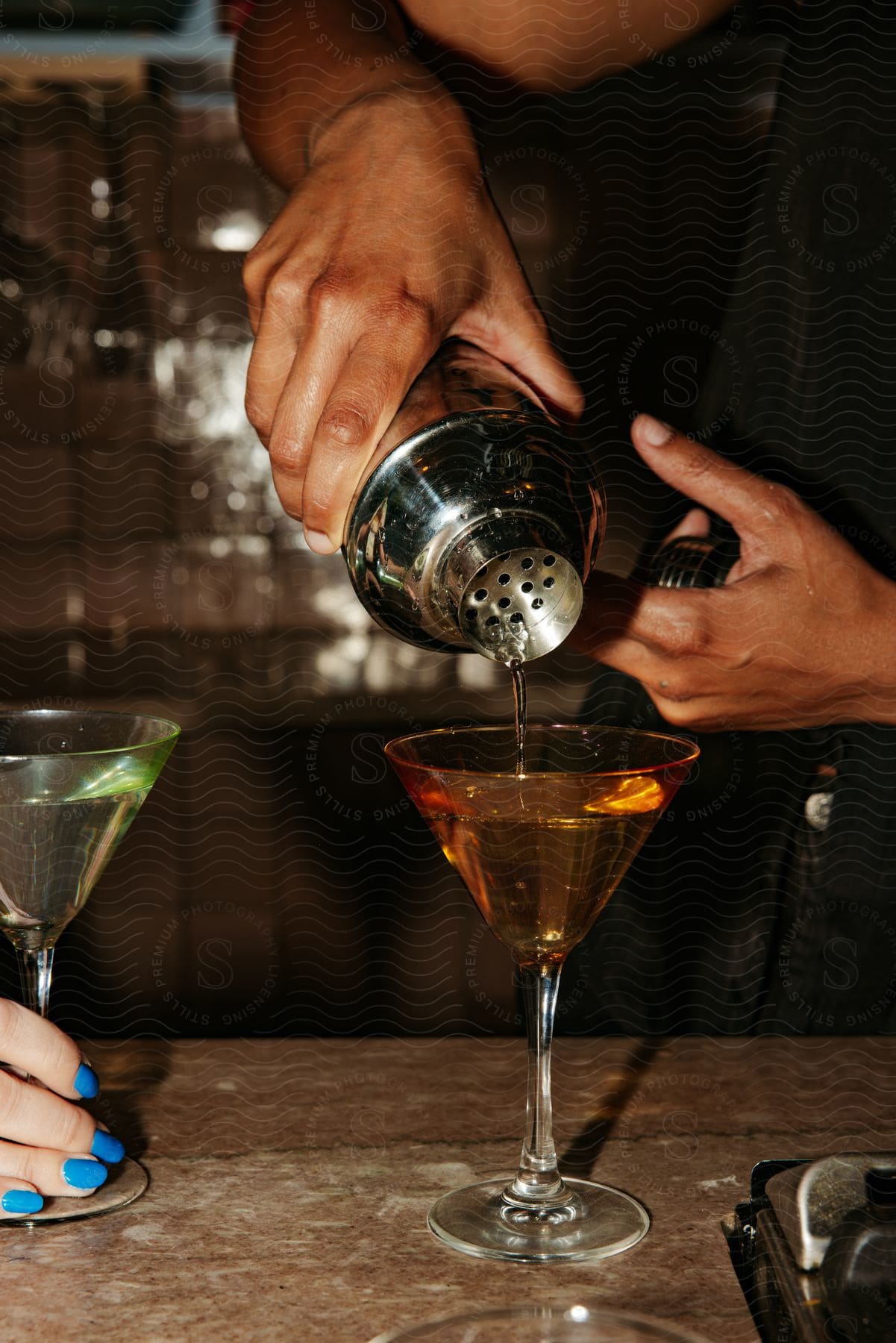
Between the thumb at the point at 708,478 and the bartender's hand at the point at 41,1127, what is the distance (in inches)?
25.3

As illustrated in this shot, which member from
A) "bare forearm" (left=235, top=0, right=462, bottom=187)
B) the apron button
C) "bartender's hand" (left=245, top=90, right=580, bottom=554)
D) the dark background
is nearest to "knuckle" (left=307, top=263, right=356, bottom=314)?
"bartender's hand" (left=245, top=90, right=580, bottom=554)

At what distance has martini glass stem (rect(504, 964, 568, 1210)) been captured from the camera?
2.41 ft

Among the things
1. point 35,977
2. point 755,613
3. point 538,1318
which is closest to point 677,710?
point 755,613

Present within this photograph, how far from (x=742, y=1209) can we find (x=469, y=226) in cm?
67

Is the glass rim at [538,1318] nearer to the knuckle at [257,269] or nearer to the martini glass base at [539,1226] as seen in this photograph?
the martini glass base at [539,1226]

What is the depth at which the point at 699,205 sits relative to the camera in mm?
2375

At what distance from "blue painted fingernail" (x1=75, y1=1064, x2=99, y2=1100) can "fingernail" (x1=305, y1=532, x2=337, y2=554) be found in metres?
0.32

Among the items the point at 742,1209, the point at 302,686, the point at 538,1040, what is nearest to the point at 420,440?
the point at 538,1040

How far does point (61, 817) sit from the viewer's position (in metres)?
0.76

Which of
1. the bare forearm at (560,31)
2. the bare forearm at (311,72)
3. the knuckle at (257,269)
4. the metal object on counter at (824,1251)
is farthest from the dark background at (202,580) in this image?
the metal object on counter at (824,1251)

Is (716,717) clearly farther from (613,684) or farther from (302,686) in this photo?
(302,686)

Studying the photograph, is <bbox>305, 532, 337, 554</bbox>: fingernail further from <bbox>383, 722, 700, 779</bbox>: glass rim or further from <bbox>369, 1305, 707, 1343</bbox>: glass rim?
<bbox>369, 1305, 707, 1343</bbox>: glass rim

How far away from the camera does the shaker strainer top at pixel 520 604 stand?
76 cm

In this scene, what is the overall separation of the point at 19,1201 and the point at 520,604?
16.0 inches
